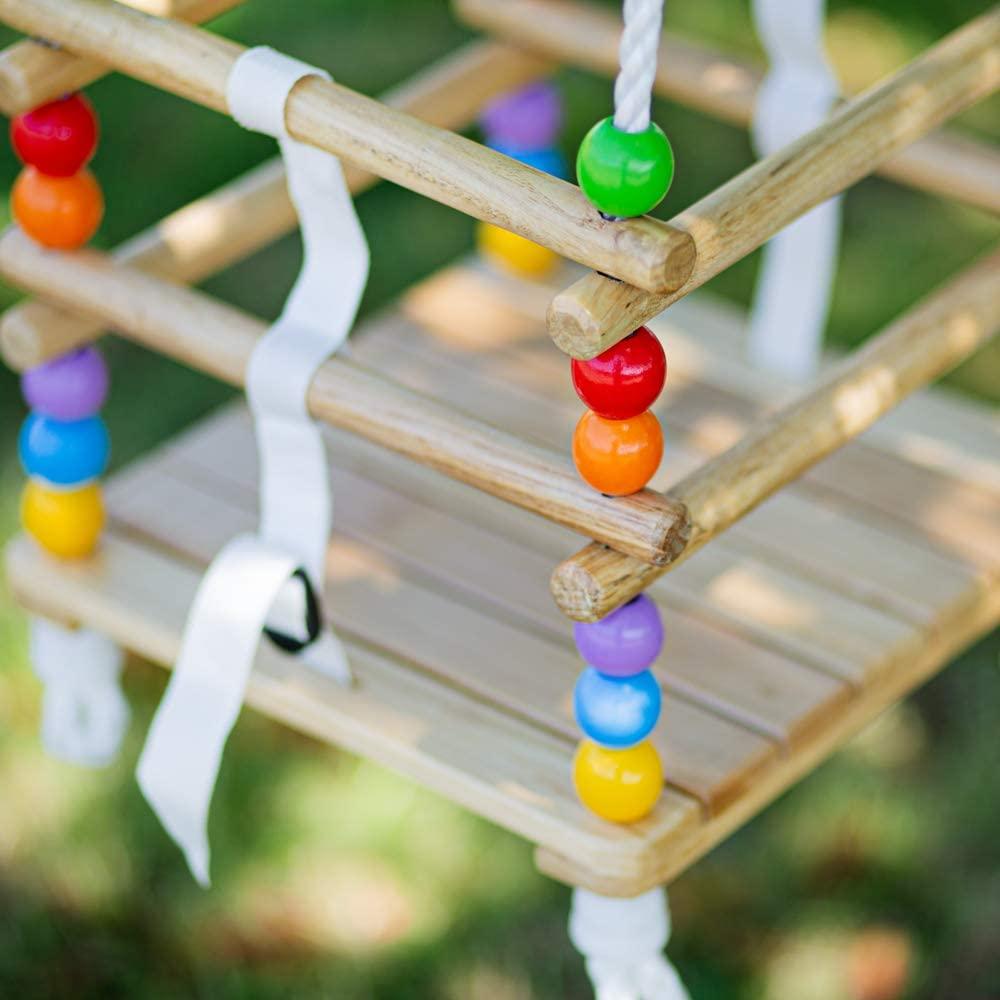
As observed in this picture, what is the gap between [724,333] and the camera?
2256 mm

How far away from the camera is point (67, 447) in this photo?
1828 millimetres

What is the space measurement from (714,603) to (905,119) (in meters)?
0.51

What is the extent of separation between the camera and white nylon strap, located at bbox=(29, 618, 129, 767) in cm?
192

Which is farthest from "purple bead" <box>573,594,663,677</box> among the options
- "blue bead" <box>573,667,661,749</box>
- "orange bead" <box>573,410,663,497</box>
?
"orange bead" <box>573,410,663,497</box>

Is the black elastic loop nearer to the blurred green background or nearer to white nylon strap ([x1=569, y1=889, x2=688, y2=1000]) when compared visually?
white nylon strap ([x1=569, y1=889, x2=688, y2=1000])

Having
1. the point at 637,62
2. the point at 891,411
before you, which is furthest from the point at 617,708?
the point at 891,411

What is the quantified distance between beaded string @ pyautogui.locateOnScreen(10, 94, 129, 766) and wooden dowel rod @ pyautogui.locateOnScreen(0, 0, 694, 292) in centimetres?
13

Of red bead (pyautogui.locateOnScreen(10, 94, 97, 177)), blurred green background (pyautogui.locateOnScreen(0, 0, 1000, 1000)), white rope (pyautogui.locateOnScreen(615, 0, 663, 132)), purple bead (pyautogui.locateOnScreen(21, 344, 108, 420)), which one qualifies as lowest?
blurred green background (pyautogui.locateOnScreen(0, 0, 1000, 1000))

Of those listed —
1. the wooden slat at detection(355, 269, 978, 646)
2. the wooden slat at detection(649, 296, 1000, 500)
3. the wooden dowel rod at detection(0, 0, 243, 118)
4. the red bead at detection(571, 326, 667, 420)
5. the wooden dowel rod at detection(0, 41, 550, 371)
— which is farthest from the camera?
the wooden slat at detection(649, 296, 1000, 500)

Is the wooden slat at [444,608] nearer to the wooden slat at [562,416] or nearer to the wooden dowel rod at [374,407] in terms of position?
the wooden slat at [562,416]

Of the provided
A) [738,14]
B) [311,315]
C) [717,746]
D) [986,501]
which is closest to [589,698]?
[717,746]

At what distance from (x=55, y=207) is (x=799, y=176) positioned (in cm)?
63

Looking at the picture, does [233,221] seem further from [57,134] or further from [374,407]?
[374,407]

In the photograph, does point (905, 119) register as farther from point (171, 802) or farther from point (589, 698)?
point (171, 802)
